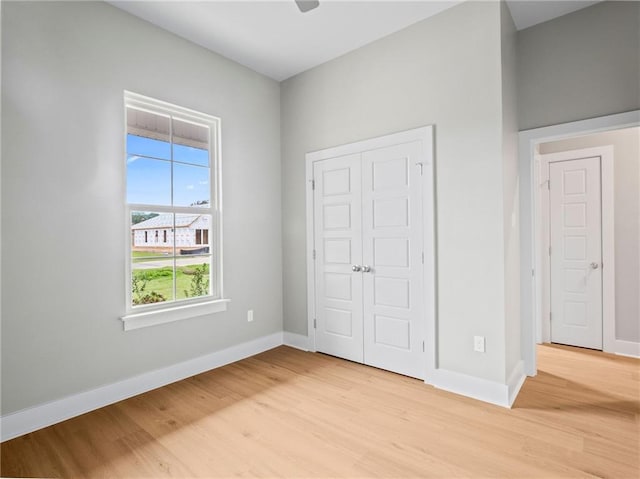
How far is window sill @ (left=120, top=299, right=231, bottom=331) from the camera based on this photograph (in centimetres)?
267

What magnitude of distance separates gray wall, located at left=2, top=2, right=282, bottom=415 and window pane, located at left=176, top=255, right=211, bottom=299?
0.87 feet

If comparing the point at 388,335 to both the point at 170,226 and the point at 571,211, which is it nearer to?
the point at 170,226

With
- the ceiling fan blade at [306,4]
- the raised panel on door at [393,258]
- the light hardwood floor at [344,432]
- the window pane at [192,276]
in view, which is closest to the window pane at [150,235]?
the window pane at [192,276]

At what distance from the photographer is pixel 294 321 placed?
3.89 m

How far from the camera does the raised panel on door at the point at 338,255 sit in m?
3.34

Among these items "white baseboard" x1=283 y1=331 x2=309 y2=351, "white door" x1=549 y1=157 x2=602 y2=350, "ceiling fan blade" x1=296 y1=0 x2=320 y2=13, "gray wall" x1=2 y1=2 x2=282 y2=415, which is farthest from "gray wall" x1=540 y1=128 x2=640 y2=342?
"gray wall" x1=2 y1=2 x2=282 y2=415

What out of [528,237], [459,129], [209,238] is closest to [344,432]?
[209,238]

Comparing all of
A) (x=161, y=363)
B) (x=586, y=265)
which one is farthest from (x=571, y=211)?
(x=161, y=363)

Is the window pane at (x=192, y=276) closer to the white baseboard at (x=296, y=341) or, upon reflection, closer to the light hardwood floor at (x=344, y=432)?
the light hardwood floor at (x=344, y=432)

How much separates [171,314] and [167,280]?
30 cm

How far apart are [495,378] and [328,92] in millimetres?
3012

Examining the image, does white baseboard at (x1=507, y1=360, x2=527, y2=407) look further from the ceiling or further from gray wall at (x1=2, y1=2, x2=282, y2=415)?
the ceiling

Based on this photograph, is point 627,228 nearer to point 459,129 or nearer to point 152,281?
point 459,129

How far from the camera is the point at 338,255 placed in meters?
3.50
